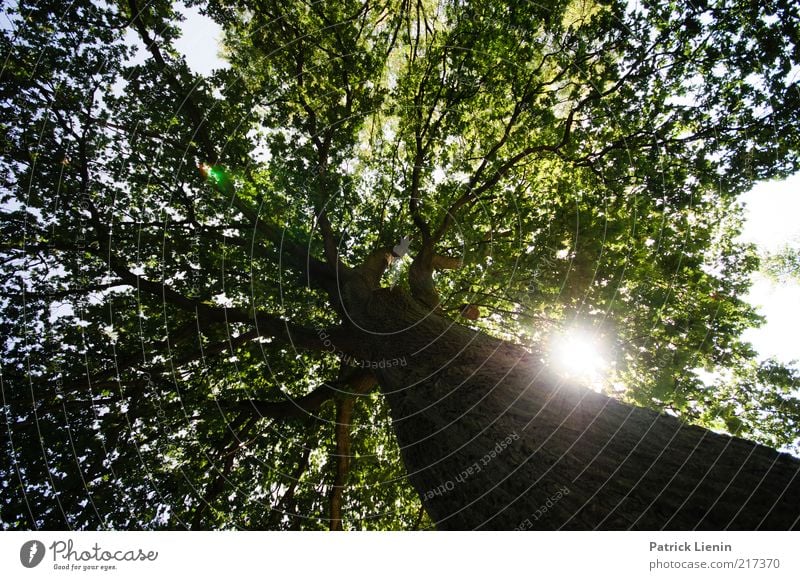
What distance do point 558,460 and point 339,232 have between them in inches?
297

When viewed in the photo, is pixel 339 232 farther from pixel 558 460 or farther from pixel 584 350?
pixel 558 460

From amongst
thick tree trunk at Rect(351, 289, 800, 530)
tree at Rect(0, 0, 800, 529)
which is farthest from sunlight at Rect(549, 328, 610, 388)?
thick tree trunk at Rect(351, 289, 800, 530)

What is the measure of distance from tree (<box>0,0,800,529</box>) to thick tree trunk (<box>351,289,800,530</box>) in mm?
180

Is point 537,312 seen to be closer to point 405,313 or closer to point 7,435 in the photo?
point 405,313

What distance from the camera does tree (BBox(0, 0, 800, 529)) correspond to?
5973mm

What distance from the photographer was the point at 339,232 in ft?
29.7

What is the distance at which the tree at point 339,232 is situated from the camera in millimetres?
5973

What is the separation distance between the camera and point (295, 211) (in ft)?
25.3

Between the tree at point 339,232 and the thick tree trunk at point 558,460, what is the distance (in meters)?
0.18

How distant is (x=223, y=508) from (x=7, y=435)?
3853mm

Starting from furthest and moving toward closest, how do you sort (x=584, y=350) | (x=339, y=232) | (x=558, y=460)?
1. (x=339, y=232)
2. (x=584, y=350)
3. (x=558, y=460)

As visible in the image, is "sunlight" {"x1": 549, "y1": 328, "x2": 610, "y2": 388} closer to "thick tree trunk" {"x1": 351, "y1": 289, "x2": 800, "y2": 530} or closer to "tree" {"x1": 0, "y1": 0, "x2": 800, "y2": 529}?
"tree" {"x1": 0, "y1": 0, "x2": 800, "y2": 529}

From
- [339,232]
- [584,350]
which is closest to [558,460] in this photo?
[584,350]

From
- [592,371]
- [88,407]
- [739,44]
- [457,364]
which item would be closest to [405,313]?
[457,364]
